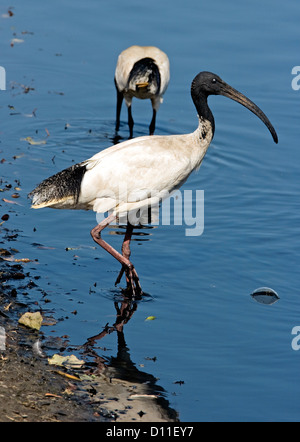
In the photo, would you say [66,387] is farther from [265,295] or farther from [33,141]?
[33,141]

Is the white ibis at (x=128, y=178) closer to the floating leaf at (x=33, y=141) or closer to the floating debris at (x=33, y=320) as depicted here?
the floating debris at (x=33, y=320)

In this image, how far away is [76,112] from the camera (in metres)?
11.6

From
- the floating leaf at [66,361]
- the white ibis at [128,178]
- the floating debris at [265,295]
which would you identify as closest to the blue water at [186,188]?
the floating debris at [265,295]

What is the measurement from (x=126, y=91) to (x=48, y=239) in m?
3.94

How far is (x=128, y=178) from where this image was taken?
704cm

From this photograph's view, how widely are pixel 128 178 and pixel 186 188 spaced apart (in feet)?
8.84

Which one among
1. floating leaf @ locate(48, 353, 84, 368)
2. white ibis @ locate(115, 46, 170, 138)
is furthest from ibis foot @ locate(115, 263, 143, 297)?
white ibis @ locate(115, 46, 170, 138)

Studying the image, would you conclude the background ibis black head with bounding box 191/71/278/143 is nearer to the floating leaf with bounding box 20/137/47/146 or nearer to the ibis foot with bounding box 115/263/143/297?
the ibis foot with bounding box 115/263/143/297

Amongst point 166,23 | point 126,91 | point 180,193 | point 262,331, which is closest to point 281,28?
point 166,23

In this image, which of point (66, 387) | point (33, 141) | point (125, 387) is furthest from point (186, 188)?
point (66, 387)

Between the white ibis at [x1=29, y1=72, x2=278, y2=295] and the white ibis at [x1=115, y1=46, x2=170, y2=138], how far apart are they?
4.08 metres

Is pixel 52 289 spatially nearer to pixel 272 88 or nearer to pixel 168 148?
pixel 168 148

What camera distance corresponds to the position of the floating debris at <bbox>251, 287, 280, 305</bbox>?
715 cm

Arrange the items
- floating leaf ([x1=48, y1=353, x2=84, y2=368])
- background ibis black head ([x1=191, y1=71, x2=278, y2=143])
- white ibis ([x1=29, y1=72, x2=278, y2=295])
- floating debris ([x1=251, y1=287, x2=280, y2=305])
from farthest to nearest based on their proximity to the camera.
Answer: background ibis black head ([x1=191, y1=71, x2=278, y2=143]) → floating debris ([x1=251, y1=287, x2=280, y2=305]) → white ibis ([x1=29, y1=72, x2=278, y2=295]) → floating leaf ([x1=48, y1=353, x2=84, y2=368])
